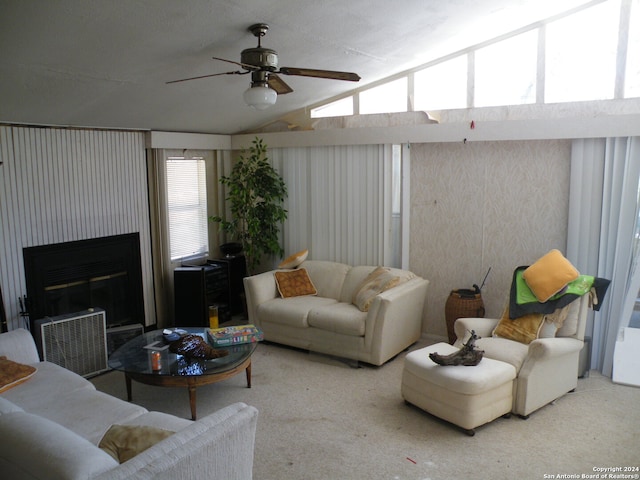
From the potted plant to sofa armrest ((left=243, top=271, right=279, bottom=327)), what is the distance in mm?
628

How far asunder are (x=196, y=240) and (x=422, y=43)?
3221 mm

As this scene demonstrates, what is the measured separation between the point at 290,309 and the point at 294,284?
48cm

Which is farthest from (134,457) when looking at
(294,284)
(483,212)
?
(483,212)

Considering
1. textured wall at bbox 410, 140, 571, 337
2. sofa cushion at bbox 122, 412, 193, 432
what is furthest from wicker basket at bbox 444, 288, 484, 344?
sofa cushion at bbox 122, 412, 193, 432

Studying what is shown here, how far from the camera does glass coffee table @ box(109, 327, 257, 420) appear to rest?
3584 mm

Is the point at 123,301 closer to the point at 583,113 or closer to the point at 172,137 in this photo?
the point at 172,137

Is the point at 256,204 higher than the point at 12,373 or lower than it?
higher

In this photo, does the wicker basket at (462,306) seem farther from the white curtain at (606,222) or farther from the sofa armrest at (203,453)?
the sofa armrest at (203,453)

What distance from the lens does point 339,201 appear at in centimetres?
570

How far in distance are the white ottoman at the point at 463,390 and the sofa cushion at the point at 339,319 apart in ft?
2.76

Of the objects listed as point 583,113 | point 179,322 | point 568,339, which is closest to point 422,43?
point 583,113

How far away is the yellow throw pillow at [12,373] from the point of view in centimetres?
322

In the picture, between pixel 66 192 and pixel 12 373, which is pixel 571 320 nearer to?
pixel 12 373

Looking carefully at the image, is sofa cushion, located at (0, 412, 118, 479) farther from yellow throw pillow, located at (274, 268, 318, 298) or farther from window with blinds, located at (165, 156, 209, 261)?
window with blinds, located at (165, 156, 209, 261)
